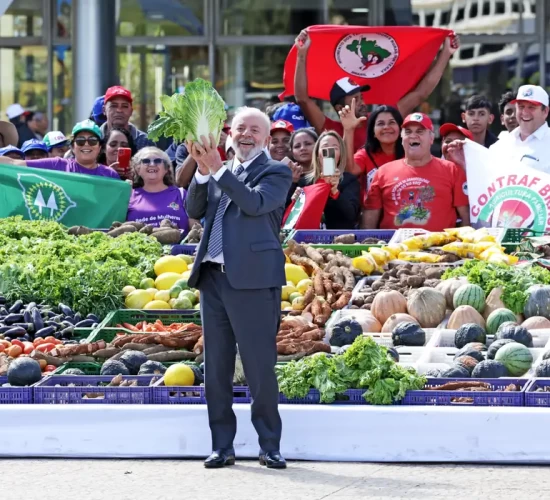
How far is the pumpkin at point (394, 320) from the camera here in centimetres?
874

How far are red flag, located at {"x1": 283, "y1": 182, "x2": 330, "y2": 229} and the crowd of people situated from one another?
0.03 meters

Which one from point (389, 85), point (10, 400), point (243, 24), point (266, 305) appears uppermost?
point (243, 24)

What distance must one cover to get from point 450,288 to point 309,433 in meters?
2.27

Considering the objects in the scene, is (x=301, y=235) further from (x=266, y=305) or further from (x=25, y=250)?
(x=266, y=305)

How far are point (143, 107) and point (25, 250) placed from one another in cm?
943

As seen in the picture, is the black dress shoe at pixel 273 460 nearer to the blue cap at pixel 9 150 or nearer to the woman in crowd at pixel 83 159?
the woman in crowd at pixel 83 159

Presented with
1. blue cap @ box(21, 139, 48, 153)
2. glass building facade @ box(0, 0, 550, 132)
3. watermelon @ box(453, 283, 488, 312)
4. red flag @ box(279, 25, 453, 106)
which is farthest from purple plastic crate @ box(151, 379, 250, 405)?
glass building facade @ box(0, 0, 550, 132)

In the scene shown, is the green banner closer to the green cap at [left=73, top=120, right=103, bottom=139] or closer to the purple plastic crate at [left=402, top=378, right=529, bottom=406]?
the green cap at [left=73, top=120, right=103, bottom=139]

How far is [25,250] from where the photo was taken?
33.5 feet

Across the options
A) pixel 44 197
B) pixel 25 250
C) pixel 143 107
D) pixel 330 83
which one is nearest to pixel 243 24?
pixel 143 107

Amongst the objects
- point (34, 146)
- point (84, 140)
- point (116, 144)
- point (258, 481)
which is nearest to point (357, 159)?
point (116, 144)

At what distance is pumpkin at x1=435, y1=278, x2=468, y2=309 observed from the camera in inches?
357

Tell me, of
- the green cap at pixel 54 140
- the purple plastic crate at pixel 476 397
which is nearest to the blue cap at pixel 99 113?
the green cap at pixel 54 140

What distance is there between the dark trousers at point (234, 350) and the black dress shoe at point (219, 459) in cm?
4
